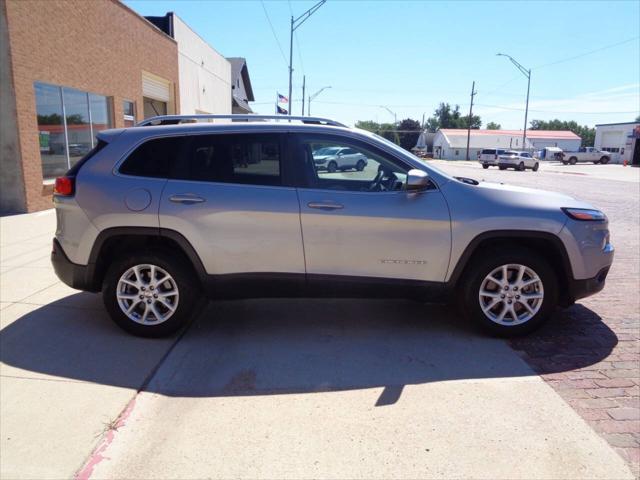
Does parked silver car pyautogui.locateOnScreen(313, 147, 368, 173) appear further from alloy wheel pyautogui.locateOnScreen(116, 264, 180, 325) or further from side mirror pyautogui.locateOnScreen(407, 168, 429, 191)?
alloy wheel pyautogui.locateOnScreen(116, 264, 180, 325)

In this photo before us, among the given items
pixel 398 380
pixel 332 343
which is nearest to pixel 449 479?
pixel 398 380

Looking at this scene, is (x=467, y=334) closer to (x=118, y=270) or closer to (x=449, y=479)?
(x=449, y=479)

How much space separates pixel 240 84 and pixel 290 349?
42059 millimetres

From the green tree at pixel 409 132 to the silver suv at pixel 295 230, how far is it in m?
114

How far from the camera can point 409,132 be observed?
4577 inches

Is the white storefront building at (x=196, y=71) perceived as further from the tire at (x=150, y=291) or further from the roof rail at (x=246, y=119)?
the tire at (x=150, y=291)

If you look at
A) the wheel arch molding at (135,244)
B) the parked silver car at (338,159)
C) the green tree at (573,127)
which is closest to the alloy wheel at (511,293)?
A: the parked silver car at (338,159)

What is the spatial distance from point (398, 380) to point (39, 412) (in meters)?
2.43

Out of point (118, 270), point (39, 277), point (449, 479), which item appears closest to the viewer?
point (449, 479)

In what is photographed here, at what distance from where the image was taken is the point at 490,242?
433 cm

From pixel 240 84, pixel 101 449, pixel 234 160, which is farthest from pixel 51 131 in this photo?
pixel 240 84

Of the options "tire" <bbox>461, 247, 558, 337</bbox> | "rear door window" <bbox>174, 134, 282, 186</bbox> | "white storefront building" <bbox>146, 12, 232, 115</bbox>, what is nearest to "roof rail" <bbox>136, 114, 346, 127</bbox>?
"rear door window" <bbox>174, 134, 282, 186</bbox>

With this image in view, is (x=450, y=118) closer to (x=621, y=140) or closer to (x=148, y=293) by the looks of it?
(x=621, y=140)

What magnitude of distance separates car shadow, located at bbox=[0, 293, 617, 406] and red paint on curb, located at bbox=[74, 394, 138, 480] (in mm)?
336
